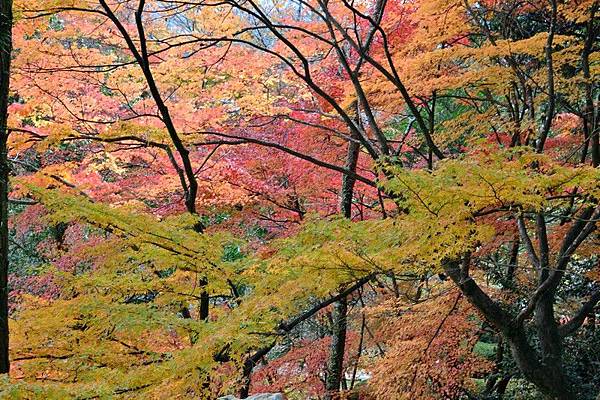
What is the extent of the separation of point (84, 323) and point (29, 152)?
7273mm

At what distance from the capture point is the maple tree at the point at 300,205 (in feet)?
9.62

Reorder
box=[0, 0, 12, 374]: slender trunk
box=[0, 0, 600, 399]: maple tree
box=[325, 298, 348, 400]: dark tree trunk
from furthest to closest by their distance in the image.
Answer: box=[325, 298, 348, 400]: dark tree trunk < box=[0, 0, 600, 399]: maple tree < box=[0, 0, 12, 374]: slender trunk

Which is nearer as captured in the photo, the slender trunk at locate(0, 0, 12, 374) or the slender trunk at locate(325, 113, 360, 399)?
the slender trunk at locate(0, 0, 12, 374)

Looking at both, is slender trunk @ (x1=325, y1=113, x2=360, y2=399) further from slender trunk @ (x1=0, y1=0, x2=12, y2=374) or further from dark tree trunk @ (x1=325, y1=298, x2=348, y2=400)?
slender trunk @ (x1=0, y1=0, x2=12, y2=374)

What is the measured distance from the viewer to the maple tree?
293cm

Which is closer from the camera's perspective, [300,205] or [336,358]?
[336,358]

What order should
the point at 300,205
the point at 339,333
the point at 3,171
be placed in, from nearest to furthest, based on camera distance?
the point at 3,171, the point at 339,333, the point at 300,205

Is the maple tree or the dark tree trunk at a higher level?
the maple tree

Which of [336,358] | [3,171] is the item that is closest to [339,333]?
[336,358]

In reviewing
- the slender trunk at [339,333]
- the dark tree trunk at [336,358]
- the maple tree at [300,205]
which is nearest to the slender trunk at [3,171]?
the maple tree at [300,205]

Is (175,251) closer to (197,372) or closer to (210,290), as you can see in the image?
(210,290)

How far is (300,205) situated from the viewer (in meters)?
8.26

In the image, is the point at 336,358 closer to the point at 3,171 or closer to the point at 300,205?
the point at 300,205

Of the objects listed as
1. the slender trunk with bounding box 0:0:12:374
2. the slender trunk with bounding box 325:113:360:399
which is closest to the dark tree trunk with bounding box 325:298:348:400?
the slender trunk with bounding box 325:113:360:399
